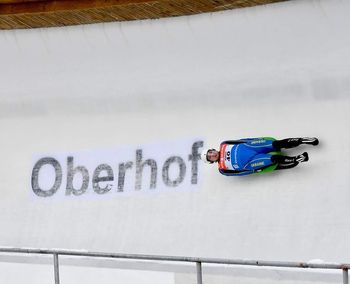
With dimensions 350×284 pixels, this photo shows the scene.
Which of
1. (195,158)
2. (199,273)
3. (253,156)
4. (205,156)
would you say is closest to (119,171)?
(195,158)

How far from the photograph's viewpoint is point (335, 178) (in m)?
7.25

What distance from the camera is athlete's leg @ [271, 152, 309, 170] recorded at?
7336 millimetres

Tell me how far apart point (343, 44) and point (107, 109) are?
2.66 metres

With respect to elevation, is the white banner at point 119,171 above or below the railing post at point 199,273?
above

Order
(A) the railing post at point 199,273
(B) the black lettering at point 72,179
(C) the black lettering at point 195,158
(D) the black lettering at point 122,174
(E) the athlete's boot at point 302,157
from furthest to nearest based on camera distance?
(B) the black lettering at point 72,179 < (D) the black lettering at point 122,174 < (C) the black lettering at point 195,158 < (E) the athlete's boot at point 302,157 < (A) the railing post at point 199,273

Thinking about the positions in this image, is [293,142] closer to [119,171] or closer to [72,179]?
[119,171]

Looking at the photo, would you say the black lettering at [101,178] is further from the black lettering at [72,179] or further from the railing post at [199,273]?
the railing post at [199,273]

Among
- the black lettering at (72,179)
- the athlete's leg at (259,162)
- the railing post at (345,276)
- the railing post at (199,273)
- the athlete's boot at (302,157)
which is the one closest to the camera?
A: the railing post at (345,276)

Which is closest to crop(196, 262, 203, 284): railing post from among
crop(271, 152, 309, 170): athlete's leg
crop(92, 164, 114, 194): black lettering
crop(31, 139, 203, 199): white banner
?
crop(271, 152, 309, 170): athlete's leg

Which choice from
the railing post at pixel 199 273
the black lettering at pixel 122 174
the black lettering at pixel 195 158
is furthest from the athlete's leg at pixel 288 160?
the railing post at pixel 199 273

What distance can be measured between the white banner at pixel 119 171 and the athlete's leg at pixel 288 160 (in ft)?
2.97

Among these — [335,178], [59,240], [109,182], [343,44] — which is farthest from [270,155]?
[59,240]

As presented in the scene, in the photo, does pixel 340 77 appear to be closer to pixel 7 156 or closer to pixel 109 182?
pixel 109 182

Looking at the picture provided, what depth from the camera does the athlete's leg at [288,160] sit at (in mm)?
7336
